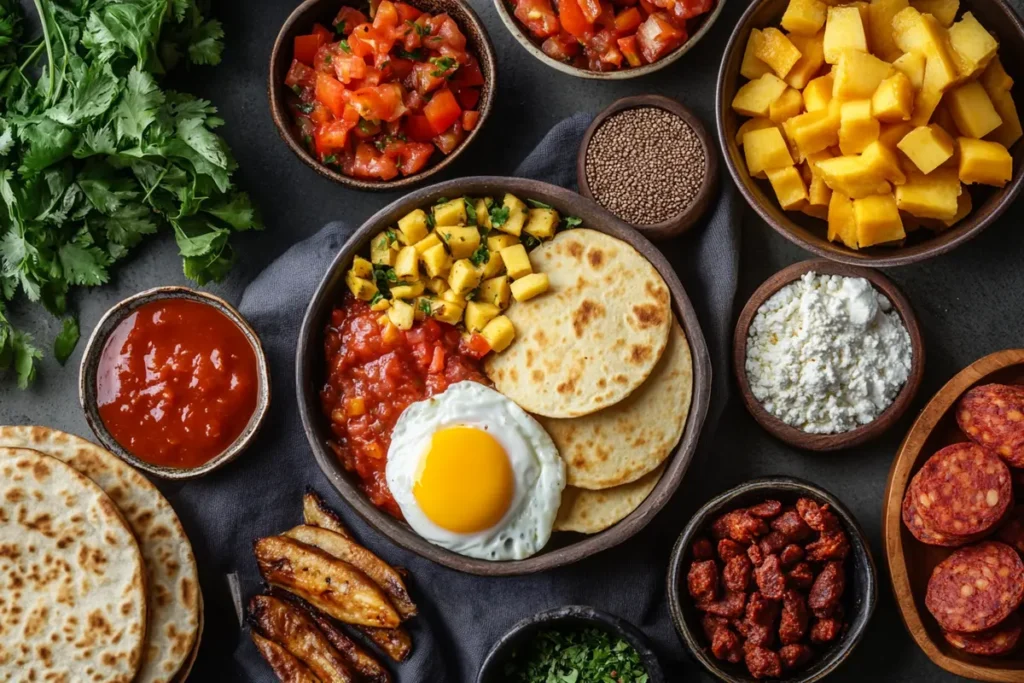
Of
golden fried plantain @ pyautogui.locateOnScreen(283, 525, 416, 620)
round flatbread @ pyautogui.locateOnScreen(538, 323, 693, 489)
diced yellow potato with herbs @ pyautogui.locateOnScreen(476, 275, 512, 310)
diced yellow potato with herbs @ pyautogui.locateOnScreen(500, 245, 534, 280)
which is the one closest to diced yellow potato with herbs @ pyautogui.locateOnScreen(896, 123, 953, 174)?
round flatbread @ pyautogui.locateOnScreen(538, 323, 693, 489)

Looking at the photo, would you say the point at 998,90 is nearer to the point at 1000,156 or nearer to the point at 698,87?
the point at 1000,156

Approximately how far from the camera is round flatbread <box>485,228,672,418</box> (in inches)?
168

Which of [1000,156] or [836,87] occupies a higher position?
[836,87]

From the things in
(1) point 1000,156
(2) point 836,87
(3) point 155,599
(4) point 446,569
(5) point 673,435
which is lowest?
(4) point 446,569

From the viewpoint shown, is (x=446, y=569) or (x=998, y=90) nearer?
(x=998, y=90)

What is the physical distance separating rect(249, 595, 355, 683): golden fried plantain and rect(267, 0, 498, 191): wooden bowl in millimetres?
2066

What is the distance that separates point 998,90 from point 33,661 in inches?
196

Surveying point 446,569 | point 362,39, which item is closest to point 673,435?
point 446,569

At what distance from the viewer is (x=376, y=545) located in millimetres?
4742

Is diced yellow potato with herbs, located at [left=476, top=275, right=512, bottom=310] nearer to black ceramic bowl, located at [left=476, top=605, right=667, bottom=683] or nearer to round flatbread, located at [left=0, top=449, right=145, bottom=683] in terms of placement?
black ceramic bowl, located at [left=476, top=605, right=667, bottom=683]

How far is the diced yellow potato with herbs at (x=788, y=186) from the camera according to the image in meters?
4.31

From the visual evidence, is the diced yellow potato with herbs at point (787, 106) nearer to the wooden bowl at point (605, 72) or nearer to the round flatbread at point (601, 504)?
the wooden bowl at point (605, 72)

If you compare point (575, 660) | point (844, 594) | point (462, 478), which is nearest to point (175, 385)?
point (462, 478)

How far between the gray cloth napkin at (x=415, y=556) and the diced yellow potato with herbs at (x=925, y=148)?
898 mm
